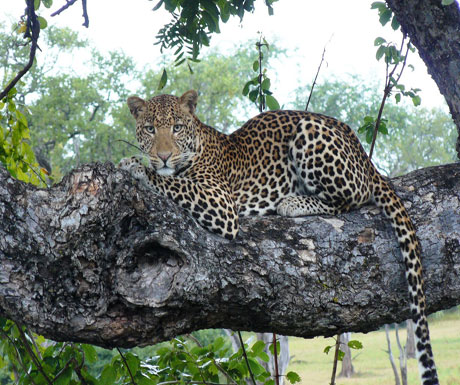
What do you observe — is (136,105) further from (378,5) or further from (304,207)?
(378,5)

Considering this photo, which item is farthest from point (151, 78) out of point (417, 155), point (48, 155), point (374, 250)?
point (374, 250)

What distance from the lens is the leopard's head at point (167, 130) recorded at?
564 centimetres

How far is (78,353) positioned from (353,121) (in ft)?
108

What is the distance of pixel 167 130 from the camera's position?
580cm

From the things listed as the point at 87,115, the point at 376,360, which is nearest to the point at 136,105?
the point at 376,360

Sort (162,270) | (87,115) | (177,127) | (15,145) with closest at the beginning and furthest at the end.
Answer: (162,270), (177,127), (15,145), (87,115)

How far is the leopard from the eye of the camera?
504 centimetres

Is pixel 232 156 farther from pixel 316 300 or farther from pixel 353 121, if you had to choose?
pixel 353 121

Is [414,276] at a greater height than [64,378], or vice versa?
[414,276]

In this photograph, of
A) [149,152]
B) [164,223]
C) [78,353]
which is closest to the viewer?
[164,223]

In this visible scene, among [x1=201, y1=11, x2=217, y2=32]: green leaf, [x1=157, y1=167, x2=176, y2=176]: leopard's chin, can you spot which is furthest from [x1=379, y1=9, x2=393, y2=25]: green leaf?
[x1=157, y1=167, x2=176, y2=176]: leopard's chin

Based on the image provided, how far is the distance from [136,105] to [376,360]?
18.4m

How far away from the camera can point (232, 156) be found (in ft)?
19.8

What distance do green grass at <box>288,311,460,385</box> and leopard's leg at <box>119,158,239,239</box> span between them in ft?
41.0
